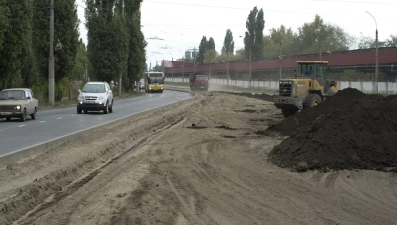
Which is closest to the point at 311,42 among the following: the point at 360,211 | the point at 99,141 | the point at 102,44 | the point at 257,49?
the point at 257,49

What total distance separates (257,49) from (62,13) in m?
61.5

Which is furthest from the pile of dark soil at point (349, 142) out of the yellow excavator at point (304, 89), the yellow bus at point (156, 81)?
the yellow bus at point (156, 81)

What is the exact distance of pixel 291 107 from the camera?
32.0 metres

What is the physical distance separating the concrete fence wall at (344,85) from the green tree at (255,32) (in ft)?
22.3

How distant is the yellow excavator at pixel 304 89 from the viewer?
104 feet

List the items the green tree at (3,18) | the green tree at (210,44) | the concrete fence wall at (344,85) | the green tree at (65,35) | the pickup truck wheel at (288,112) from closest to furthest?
the pickup truck wheel at (288,112) < the green tree at (3,18) < the green tree at (65,35) < the concrete fence wall at (344,85) < the green tree at (210,44)

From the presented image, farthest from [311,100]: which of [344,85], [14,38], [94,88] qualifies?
[344,85]

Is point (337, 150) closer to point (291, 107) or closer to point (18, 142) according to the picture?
point (18, 142)

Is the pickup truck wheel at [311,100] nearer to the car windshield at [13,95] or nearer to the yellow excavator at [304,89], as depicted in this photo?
the yellow excavator at [304,89]

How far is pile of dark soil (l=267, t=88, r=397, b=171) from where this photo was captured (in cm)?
1484

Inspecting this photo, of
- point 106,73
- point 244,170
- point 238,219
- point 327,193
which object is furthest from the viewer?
point 106,73

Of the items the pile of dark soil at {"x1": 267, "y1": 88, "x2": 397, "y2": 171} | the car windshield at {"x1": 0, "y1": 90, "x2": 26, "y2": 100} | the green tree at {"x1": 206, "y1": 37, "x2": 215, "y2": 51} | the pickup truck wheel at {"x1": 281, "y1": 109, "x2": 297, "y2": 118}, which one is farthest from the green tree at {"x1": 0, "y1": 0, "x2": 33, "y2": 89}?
the green tree at {"x1": 206, "y1": 37, "x2": 215, "y2": 51}

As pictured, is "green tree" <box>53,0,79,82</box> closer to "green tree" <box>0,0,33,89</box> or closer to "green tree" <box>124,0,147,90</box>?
"green tree" <box>0,0,33,89</box>

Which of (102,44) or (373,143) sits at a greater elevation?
(102,44)
